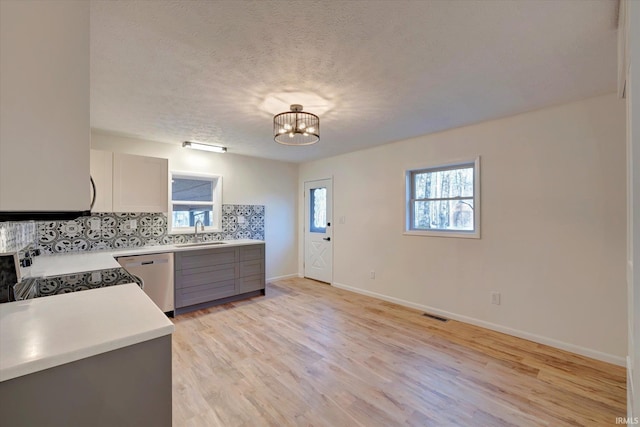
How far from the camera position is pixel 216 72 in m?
1.96

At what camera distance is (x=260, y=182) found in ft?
A: 16.4

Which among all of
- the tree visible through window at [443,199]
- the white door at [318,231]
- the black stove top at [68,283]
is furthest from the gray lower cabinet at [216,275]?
the tree visible through window at [443,199]

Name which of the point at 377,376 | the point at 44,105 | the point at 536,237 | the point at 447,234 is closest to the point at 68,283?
the point at 44,105

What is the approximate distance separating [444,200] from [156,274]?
3810 millimetres

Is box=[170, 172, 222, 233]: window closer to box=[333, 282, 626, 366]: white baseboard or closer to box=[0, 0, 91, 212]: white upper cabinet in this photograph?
box=[333, 282, 626, 366]: white baseboard

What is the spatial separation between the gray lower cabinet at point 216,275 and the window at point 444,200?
7.97 feet

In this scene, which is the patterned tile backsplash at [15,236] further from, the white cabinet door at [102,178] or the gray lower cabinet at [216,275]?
the gray lower cabinet at [216,275]

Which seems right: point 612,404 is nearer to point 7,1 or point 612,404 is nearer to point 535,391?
point 535,391

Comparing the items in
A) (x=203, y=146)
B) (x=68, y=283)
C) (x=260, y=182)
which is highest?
(x=203, y=146)

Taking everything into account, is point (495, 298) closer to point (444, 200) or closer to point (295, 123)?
point (444, 200)

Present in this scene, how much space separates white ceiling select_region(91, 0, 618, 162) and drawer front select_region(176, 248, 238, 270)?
67.6 inches

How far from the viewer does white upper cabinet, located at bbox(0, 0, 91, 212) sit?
2.54 ft

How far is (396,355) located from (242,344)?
1.53 m

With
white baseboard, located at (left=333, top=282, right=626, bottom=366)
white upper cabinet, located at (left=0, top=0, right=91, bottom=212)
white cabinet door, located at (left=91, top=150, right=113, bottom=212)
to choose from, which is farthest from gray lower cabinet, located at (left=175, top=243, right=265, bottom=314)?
white upper cabinet, located at (left=0, top=0, right=91, bottom=212)
